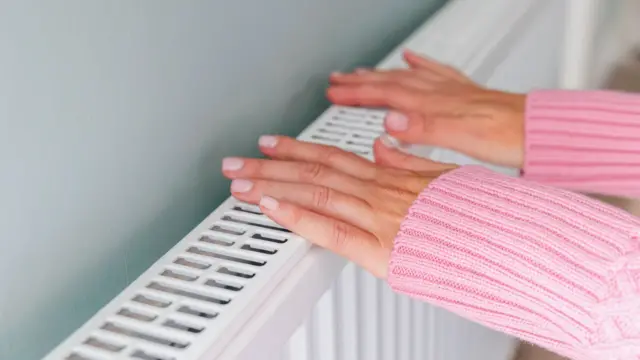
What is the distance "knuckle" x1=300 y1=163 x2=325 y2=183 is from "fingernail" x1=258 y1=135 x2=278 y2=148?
0.03m

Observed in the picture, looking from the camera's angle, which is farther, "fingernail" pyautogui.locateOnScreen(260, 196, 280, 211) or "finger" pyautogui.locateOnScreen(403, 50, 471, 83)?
"finger" pyautogui.locateOnScreen(403, 50, 471, 83)

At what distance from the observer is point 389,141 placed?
523 millimetres

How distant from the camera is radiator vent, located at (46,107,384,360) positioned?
1.16 ft

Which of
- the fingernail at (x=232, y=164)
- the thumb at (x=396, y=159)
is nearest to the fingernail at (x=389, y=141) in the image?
the thumb at (x=396, y=159)

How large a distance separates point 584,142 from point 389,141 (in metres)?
0.19

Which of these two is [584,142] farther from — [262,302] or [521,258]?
[262,302]

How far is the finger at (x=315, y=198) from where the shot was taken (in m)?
0.45

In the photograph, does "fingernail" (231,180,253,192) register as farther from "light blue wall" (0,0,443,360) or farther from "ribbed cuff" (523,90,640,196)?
"ribbed cuff" (523,90,640,196)

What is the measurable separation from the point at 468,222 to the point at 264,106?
0.17 meters

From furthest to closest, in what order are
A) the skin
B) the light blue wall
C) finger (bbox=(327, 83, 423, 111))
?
finger (bbox=(327, 83, 423, 111))
the skin
the light blue wall

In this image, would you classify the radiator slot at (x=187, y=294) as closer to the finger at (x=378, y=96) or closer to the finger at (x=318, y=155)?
the finger at (x=318, y=155)

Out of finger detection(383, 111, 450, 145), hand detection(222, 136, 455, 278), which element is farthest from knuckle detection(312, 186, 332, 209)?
finger detection(383, 111, 450, 145)

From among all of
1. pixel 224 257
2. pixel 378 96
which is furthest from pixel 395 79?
pixel 224 257

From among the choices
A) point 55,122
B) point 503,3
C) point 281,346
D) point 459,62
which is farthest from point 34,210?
point 503,3
